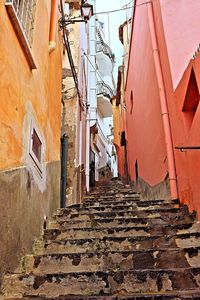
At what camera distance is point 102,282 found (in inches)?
94.7

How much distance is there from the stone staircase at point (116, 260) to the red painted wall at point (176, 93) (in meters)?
0.60

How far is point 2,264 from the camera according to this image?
2256 mm

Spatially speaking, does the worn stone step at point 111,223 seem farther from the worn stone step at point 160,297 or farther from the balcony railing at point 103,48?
the balcony railing at point 103,48

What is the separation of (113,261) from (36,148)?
154cm

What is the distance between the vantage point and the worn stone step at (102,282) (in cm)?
232

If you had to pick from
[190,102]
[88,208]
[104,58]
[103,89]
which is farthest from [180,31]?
[104,58]

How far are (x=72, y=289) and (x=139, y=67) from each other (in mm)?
6471

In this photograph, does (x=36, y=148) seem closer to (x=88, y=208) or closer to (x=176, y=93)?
(x=88, y=208)

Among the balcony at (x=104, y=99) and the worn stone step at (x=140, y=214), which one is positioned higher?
the balcony at (x=104, y=99)

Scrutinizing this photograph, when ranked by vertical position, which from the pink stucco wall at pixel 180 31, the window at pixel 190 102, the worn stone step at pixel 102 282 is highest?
the pink stucco wall at pixel 180 31

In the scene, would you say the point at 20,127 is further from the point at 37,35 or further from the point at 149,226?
the point at 149,226

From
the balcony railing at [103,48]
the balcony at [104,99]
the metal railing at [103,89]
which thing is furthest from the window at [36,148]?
the balcony railing at [103,48]

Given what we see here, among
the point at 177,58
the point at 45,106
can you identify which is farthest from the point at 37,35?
the point at 177,58

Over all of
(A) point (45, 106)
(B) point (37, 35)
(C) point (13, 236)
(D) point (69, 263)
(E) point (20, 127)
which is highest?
(B) point (37, 35)
